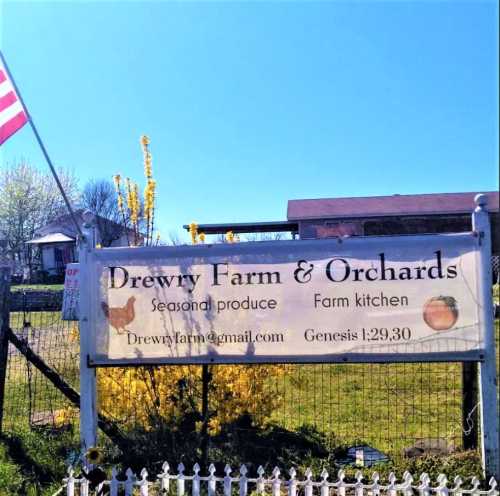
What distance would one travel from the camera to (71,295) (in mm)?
5793

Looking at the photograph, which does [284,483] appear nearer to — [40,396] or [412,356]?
[412,356]

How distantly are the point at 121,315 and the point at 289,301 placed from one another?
4.31ft

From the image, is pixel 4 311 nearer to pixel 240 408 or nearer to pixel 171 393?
pixel 171 393

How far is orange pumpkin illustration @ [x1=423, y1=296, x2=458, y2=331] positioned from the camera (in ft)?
11.8

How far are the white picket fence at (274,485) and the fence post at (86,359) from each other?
1.25 ft

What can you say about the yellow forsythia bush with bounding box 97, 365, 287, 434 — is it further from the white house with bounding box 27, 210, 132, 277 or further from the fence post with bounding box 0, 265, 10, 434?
the white house with bounding box 27, 210, 132, 277

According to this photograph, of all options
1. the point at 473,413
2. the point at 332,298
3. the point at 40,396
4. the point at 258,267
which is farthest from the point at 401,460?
the point at 40,396

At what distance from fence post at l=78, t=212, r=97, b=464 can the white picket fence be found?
380 millimetres

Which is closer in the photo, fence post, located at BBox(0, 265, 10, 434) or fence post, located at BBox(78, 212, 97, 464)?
fence post, located at BBox(78, 212, 97, 464)

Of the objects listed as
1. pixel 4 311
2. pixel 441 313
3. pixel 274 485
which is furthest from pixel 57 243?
pixel 441 313

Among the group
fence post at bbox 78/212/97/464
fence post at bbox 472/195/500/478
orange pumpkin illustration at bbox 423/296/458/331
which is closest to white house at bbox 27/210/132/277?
fence post at bbox 78/212/97/464

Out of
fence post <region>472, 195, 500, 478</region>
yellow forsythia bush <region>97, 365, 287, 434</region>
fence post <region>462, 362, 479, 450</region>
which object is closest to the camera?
fence post <region>472, 195, 500, 478</region>

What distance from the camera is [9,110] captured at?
3.81 metres

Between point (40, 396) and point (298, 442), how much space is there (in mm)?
3873
